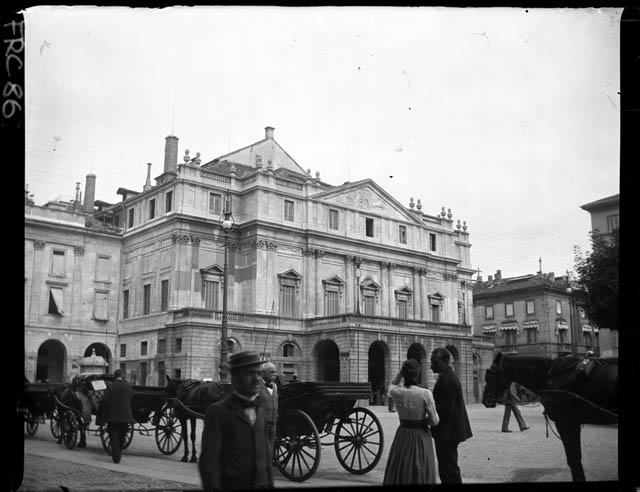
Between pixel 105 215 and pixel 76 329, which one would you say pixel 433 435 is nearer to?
pixel 76 329

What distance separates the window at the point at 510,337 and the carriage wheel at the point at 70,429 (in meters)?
12.7

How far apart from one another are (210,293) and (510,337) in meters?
15.8

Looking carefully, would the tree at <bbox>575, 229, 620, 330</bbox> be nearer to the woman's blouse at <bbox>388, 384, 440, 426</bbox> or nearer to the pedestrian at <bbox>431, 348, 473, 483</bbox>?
the pedestrian at <bbox>431, 348, 473, 483</bbox>

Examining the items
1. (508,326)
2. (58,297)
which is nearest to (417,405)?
(508,326)

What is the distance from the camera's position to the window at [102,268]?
21734mm

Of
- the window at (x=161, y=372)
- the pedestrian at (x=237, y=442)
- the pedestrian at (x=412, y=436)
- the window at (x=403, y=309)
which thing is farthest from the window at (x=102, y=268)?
the pedestrian at (x=237, y=442)

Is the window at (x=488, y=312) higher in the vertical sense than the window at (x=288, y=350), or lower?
higher

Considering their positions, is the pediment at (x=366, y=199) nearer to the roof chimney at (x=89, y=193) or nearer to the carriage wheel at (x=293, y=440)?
the roof chimney at (x=89, y=193)

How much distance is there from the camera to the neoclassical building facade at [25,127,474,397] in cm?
2436

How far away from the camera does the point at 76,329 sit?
65.9 feet

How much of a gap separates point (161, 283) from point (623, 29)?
24.5m

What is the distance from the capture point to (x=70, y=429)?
38.1 feet

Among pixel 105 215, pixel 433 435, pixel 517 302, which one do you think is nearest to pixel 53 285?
pixel 105 215

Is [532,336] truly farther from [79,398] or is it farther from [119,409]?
[79,398]
